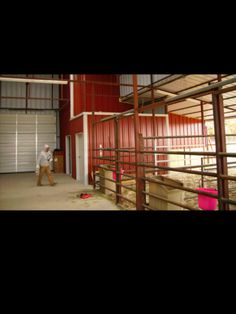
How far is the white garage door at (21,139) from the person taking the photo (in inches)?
599

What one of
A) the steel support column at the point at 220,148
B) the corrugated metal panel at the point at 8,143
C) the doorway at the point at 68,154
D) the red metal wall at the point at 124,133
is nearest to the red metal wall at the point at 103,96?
the doorway at the point at 68,154

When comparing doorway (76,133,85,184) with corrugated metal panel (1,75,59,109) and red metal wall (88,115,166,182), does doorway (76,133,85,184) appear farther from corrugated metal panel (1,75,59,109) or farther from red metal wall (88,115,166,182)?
corrugated metal panel (1,75,59,109)

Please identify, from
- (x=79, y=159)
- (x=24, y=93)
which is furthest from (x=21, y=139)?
(x=79, y=159)

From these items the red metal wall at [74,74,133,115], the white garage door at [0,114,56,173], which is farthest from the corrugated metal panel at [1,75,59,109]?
the red metal wall at [74,74,133,115]

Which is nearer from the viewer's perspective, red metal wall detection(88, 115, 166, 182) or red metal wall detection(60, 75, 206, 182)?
red metal wall detection(88, 115, 166, 182)

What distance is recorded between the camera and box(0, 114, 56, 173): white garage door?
50.0 feet

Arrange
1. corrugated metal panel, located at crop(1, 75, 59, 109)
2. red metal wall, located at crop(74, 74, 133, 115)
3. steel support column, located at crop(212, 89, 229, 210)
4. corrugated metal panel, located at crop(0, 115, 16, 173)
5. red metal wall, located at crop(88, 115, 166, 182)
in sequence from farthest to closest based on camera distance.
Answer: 1. corrugated metal panel, located at crop(1, 75, 59, 109)
2. corrugated metal panel, located at crop(0, 115, 16, 173)
3. red metal wall, located at crop(74, 74, 133, 115)
4. red metal wall, located at crop(88, 115, 166, 182)
5. steel support column, located at crop(212, 89, 229, 210)

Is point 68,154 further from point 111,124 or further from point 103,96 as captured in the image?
point 111,124

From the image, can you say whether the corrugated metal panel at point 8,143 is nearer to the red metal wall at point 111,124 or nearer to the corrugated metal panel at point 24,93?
the corrugated metal panel at point 24,93
